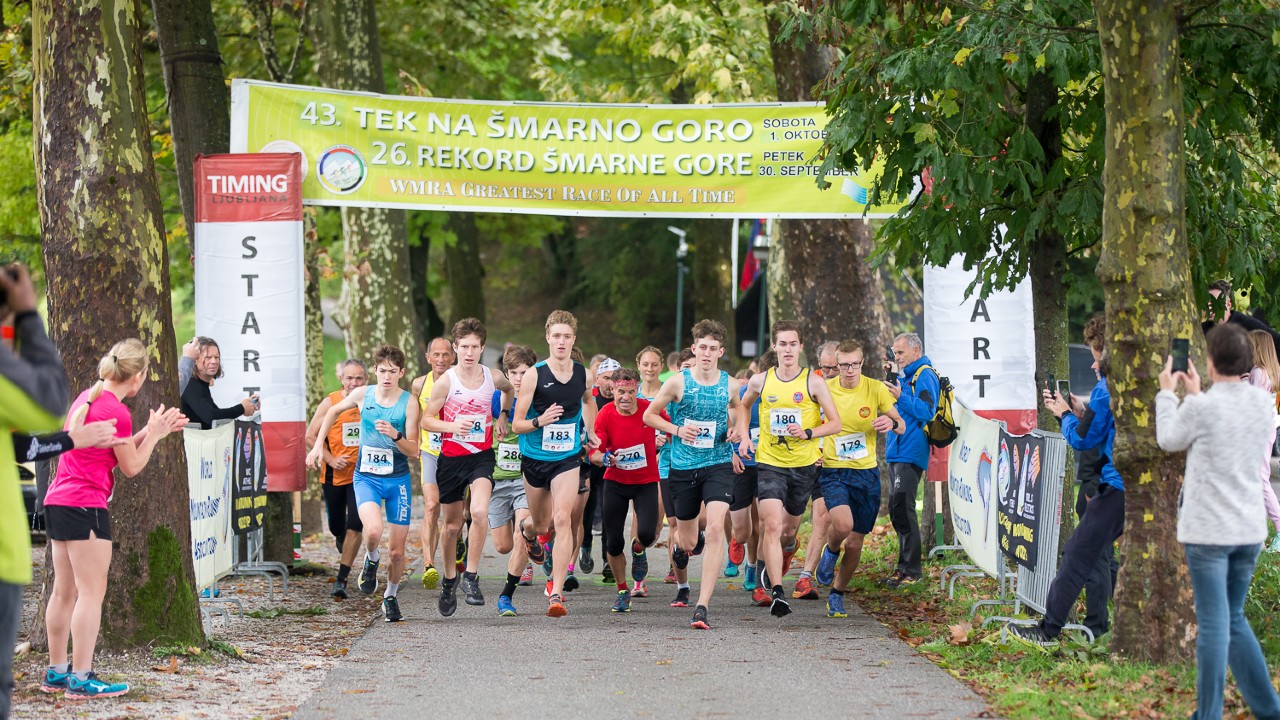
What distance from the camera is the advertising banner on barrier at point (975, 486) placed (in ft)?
33.8

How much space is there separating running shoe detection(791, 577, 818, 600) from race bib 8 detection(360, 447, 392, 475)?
11.0ft

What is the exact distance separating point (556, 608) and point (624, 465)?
1.22 m

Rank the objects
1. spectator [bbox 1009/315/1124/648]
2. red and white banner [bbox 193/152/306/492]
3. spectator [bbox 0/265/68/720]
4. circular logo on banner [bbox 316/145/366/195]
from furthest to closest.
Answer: circular logo on banner [bbox 316/145/366/195] → red and white banner [bbox 193/152/306/492] → spectator [bbox 1009/315/1124/648] → spectator [bbox 0/265/68/720]

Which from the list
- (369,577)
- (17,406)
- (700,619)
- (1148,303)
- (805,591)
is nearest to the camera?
(17,406)

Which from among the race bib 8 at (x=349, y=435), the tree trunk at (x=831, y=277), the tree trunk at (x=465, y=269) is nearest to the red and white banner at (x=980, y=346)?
the tree trunk at (x=831, y=277)

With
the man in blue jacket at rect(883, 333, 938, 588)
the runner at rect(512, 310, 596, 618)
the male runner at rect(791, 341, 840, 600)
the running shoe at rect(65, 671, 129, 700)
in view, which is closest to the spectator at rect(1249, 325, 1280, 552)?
the man in blue jacket at rect(883, 333, 938, 588)

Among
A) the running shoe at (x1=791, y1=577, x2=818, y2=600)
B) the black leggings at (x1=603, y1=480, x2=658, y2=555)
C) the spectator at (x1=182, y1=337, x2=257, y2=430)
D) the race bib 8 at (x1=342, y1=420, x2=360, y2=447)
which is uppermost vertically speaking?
the spectator at (x1=182, y1=337, x2=257, y2=430)

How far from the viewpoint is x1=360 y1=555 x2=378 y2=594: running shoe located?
471 inches

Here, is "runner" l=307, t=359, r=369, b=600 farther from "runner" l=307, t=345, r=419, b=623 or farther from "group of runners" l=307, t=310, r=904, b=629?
"runner" l=307, t=345, r=419, b=623

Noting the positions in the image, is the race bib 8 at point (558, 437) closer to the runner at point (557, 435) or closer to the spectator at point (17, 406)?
the runner at point (557, 435)

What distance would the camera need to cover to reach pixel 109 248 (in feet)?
28.1

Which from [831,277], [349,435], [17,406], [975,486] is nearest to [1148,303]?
[975,486]

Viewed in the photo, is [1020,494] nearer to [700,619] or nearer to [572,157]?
[700,619]

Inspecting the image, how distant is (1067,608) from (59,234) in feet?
20.1
